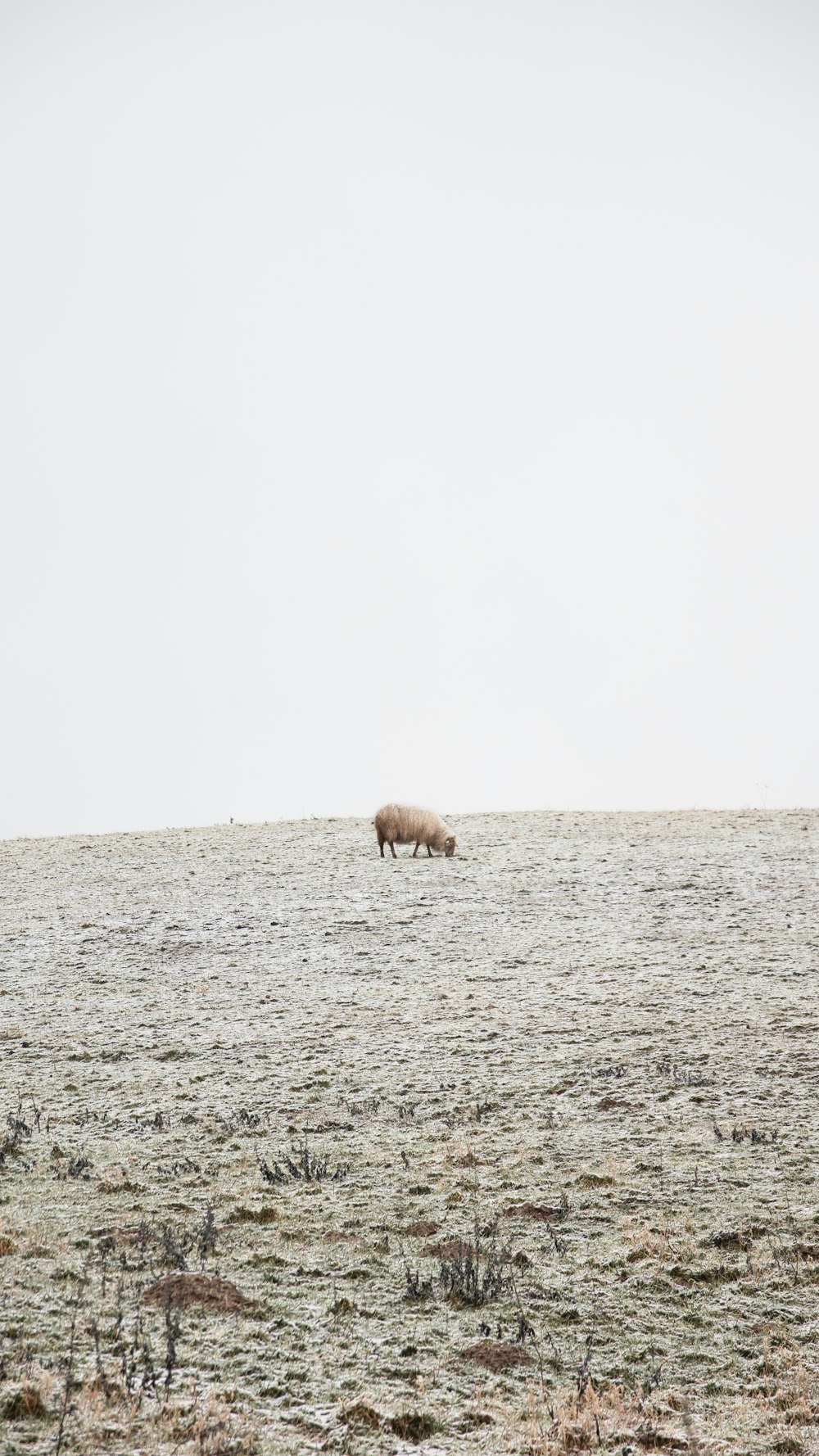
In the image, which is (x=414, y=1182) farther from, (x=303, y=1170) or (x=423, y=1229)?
(x=303, y=1170)

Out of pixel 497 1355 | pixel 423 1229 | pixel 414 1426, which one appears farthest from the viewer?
pixel 423 1229

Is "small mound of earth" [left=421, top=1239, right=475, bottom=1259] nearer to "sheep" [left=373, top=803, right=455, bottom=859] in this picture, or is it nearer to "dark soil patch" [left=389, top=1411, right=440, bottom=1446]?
"dark soil patch" [left=389, top=1411, right=440, bottom=1446]

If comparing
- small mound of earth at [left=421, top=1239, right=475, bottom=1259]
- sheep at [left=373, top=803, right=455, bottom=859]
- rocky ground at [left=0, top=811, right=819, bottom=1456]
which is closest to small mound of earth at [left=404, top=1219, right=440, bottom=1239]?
rocky ground at [left=0, top=811, right=819, bottom=1456]

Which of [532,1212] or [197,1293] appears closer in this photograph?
[197,1293]

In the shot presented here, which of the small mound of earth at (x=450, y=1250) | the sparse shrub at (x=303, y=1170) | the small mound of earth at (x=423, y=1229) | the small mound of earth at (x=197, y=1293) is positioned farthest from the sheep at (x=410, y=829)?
the small mound of earth at (x=197, y=1293)

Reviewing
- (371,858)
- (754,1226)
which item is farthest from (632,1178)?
(371,858)

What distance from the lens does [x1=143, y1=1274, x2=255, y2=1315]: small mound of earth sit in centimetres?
629

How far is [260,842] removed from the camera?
2822cm

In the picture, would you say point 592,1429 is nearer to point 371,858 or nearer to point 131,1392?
point 131,1392

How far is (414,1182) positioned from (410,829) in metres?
17.7

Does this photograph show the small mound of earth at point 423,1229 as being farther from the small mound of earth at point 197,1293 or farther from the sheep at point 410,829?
the sheep at point 410,829

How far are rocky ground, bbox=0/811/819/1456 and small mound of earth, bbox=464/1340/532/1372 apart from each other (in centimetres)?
3

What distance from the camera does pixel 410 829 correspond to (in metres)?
26.2

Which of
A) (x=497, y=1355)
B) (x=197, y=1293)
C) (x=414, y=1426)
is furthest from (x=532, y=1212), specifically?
(x=414, y=1426)
